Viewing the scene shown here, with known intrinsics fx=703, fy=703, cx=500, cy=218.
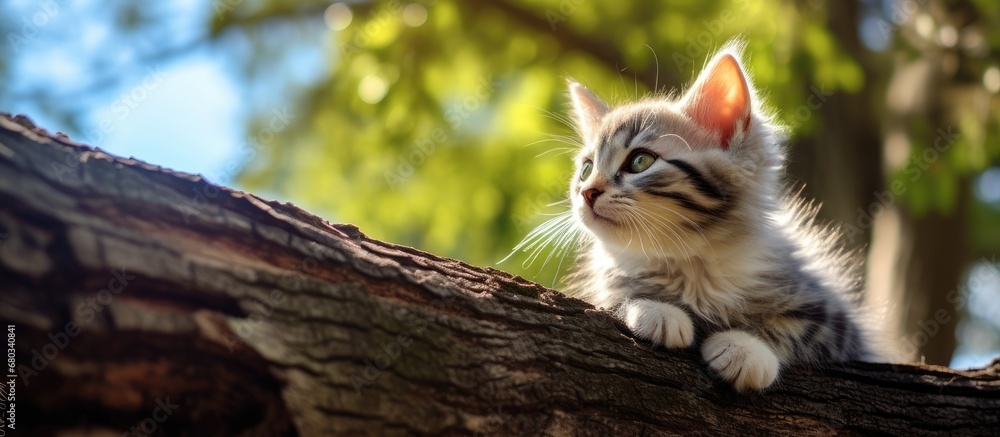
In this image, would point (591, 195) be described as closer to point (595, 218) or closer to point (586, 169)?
point (595, 218)

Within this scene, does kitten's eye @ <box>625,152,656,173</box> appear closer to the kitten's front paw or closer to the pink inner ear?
the pink inner ear

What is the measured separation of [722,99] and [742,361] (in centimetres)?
101

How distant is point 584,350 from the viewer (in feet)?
5.64

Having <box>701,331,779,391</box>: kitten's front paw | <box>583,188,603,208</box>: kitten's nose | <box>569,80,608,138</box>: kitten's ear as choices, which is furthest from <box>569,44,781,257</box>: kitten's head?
<box>701,331,779,391</box>: kitten's front paw

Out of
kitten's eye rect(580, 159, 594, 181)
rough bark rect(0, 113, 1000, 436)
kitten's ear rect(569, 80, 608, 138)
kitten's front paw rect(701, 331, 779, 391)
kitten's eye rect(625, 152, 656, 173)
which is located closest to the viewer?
rough bark rect(0, 113, 1000, 436)

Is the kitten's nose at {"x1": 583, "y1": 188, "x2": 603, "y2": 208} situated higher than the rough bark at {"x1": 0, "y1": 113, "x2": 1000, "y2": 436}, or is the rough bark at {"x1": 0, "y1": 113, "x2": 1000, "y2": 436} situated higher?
the kitten's nose at {"x1": 583, "y1": 188, "x2": 603, "y2": 208}

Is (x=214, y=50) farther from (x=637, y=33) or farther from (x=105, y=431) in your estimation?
(x=105, y=431)

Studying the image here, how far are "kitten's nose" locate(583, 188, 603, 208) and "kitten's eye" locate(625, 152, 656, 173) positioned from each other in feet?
0.58

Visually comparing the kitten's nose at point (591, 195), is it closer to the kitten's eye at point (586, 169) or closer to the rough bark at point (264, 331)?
the kitten's eye at point (586, 169)

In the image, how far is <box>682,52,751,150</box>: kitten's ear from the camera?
2379 mm

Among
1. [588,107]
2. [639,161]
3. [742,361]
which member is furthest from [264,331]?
[588,107]

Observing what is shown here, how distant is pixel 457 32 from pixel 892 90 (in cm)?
291

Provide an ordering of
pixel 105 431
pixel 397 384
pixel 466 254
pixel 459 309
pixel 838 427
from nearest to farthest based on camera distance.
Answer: pixel 105 431 < pixel 397 384 < pixel 459 309 < pixel 838 427 < pixel 466 254

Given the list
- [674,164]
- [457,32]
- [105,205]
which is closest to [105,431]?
[105,205]
